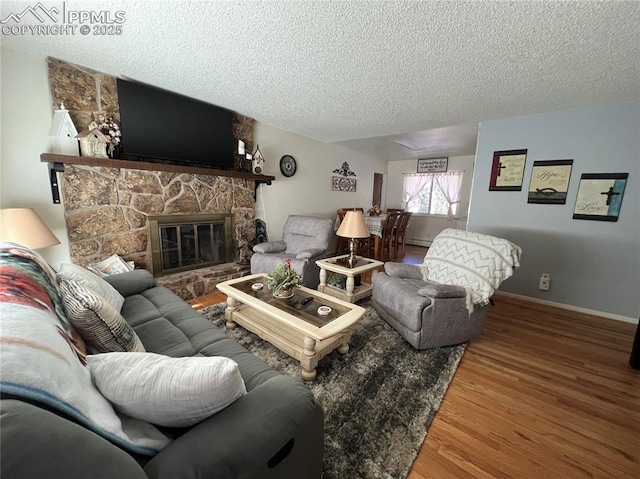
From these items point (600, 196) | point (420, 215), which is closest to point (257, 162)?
point (600, 196)

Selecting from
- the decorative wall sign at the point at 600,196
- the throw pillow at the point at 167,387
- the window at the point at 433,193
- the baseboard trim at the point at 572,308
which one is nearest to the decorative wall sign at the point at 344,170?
the window at the point at 433,193

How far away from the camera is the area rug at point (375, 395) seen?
1.17 metres

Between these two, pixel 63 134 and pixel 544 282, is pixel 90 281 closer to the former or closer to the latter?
pixel 63 134

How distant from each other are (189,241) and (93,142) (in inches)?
49.7

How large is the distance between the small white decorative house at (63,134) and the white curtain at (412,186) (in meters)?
6.31

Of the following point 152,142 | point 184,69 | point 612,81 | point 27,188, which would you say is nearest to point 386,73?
point 184,69

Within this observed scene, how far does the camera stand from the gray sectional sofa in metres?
0.41

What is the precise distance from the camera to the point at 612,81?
1.99m

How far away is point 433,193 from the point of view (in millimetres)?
6383

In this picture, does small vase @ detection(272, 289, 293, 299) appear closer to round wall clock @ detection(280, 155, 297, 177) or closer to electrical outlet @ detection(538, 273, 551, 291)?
round wall clock @ detection(280, 155, 297, 177)

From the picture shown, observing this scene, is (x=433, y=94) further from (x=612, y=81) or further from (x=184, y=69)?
(x=184, y=69)

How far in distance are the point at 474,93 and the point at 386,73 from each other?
0.93 metres

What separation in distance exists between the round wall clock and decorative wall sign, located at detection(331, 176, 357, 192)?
3.55 feet

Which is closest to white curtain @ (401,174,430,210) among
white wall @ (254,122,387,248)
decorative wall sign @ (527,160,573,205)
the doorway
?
the doorway
